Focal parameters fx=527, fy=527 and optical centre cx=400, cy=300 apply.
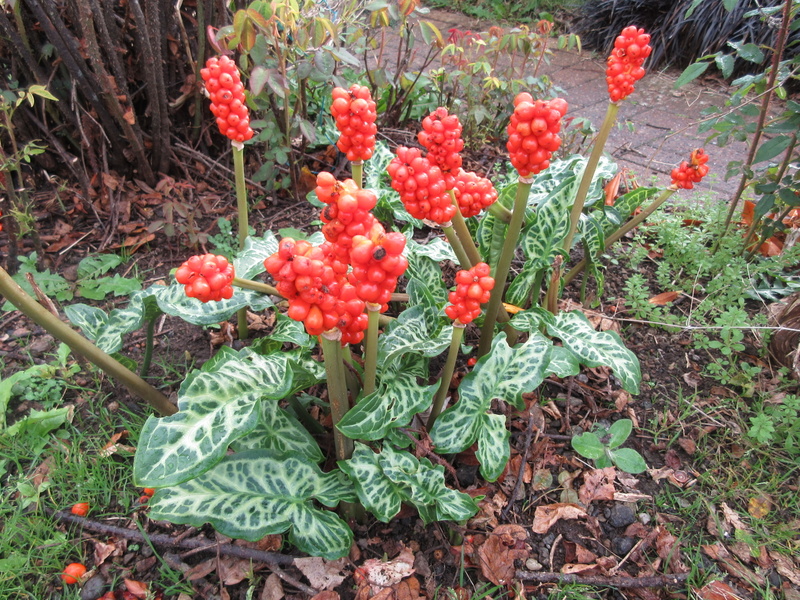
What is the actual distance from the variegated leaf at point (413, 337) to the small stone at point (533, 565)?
0.68 meters

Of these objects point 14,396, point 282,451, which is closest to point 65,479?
point 14,396

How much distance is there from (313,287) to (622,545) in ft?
4.31

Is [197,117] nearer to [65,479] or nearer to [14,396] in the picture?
[14,396]

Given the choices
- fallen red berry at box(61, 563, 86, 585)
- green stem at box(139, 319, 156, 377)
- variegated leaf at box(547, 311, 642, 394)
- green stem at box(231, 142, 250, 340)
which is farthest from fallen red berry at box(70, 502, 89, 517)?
variegated leaf at box(547, 311, 642, 394)

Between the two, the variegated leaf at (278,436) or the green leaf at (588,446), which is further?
the green leaf at (588,446)

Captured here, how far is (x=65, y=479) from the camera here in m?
1.76

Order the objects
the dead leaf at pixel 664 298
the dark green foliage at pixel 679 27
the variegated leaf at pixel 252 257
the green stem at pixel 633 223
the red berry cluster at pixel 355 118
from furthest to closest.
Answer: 1. the dark green foliage at pixel 679 27
2. the dead leaf at pixel 664 298
3. the green stem at pixel 633 223
4. the variegated leaf at pixel 252 257
5. the red berry cluster at pixel 355 118

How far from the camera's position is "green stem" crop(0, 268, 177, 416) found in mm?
1308

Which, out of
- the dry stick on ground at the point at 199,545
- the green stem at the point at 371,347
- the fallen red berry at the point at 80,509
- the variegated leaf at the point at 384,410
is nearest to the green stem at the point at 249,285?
the green stem at the point at 371,347

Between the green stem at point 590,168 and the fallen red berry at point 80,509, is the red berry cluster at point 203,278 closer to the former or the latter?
the fallen red berry at point 80,509

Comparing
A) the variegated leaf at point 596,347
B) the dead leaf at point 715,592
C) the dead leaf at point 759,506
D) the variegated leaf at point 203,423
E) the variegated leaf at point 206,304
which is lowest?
the dead leaf at point 715,592

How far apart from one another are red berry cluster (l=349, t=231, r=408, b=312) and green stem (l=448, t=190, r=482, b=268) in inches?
20.7

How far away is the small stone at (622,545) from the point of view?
162cm

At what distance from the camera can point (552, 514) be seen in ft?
5.55
